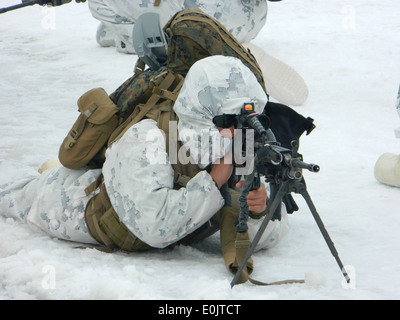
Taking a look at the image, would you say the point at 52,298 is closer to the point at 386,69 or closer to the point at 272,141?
the point at 272,141

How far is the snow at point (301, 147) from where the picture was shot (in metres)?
2.60

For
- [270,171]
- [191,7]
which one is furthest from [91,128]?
[191,7]

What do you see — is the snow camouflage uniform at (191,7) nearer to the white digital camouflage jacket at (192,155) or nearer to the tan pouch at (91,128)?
the tan pouch at (91,128)

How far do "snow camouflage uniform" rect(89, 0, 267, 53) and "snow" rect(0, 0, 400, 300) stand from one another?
463 mm

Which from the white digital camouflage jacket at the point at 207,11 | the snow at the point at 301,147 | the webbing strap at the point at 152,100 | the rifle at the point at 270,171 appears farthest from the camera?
the white digital camouflage jacket at the point at 207,11

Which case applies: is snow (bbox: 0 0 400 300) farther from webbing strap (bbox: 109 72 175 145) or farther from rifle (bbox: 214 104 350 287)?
webbing strap (bbox: 109 72 175 145)

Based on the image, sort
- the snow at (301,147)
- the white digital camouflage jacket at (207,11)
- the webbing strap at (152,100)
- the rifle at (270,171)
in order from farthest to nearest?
the white digital camouflage jacket at (207,11) < the webbing strap at (152,100) < the snow at (301,147) < the rifle at (270,171)

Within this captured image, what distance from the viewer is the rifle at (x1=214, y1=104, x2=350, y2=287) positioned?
2410 mm

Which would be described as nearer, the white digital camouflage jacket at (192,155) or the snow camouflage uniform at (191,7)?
the white digital camouflage jacket at (192,155)

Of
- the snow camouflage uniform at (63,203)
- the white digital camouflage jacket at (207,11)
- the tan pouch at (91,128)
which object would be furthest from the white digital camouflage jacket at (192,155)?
the white digital camouflage jacket at (207,11)

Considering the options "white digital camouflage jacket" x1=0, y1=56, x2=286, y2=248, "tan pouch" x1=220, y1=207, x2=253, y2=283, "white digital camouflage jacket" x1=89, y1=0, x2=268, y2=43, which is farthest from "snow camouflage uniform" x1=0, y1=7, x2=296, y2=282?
"white digital camouflage jacket" x1=89, y1=0, x2=268, y2=43

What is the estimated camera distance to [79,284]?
2.59 meters

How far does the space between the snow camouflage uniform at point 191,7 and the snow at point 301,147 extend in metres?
0.46

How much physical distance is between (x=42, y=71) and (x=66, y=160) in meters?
4.08
